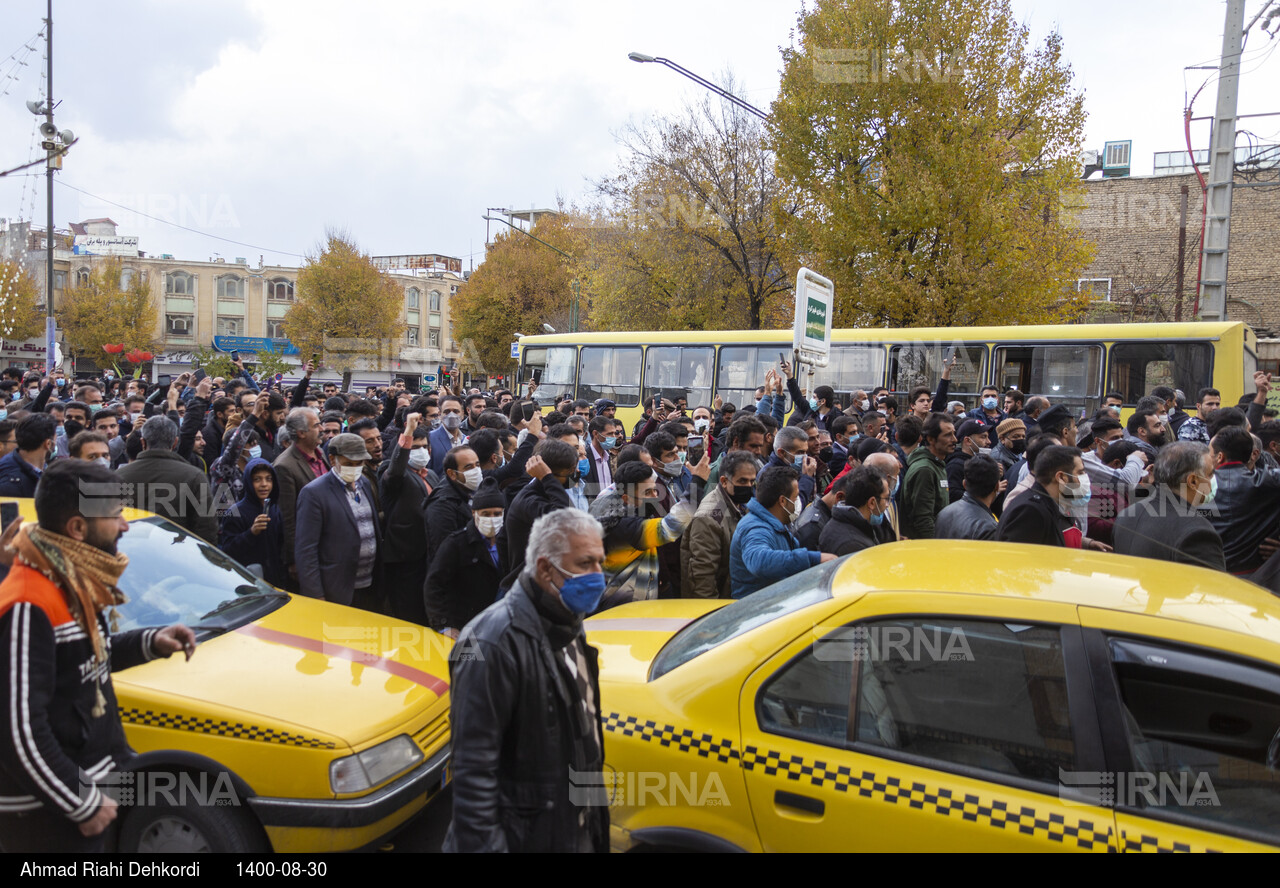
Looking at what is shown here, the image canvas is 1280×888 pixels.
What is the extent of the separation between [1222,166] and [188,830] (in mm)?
16358

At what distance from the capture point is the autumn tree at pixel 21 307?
4118 cm

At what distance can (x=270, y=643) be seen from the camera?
12.8 feet

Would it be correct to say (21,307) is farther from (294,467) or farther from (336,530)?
(336,530)

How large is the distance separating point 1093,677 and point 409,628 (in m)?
3.56

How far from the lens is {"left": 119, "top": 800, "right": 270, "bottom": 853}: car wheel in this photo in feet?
10.5

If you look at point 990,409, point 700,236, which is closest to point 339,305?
point 700,236

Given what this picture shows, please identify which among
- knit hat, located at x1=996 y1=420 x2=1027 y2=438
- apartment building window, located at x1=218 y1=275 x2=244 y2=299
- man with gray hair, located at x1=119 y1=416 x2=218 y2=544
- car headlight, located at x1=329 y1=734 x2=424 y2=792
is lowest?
car headlight, located at x1=329 y1=734 x2=424 y2=792

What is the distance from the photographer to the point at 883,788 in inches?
98.3

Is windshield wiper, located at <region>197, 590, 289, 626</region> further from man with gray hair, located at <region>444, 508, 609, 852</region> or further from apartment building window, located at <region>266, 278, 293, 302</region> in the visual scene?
apartment building window, located at <region>266, 278, 293, 302</region>

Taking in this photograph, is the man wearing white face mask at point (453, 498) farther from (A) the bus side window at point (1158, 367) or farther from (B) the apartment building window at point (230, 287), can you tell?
(B) the apartment building window at point (230, 287)

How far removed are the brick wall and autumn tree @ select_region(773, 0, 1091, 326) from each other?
42.3 feet

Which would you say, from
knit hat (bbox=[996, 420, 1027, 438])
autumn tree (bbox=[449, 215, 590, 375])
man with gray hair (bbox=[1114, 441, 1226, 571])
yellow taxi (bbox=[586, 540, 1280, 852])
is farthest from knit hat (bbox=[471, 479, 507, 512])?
autumn tree (bbox=[449, 215, 590, 375])

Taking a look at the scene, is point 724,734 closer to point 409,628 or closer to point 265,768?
point 265,768
